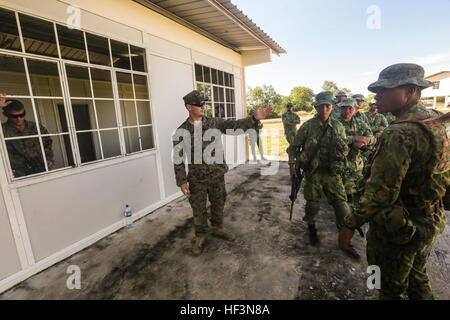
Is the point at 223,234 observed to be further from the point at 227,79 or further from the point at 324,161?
the point at 227,79

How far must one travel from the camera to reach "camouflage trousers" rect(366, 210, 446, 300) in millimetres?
1274

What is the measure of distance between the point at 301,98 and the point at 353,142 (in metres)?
38.6

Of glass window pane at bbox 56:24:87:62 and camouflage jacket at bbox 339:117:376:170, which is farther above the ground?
glass window pane at bbox 56:24:87:62

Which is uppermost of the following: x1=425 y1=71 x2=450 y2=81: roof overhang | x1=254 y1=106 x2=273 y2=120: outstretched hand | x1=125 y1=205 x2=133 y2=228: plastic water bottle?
x1=425 y1=71 x2=450 y2=81: roof overhang

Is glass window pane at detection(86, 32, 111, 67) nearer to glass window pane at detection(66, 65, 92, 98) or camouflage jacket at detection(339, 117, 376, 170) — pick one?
glass window pane at detection(66, 65, 92, 98)

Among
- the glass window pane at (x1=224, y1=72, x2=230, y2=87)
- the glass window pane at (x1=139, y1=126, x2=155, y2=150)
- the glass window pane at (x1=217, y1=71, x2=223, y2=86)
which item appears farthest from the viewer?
the glass window pane at (x1=224, y1=72, x2=230, y2=87)

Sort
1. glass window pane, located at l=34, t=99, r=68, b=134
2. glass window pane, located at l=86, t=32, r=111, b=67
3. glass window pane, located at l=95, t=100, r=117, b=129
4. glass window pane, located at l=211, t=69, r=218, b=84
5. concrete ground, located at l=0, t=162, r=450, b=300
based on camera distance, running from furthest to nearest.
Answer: glass window pane, located at l=95, t=100, r=117, b=129 → glass window pane, located at l=211, t=69, r=218, b=84 → glass window pane, located at l=34, t=99, r=68, b=134 → glass window pane, located at l=86, t=32, r=111, b=67 → concrete ground, located at l=0, t=162, r=450, b=300

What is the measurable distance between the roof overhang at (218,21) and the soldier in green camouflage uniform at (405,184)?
3356mm

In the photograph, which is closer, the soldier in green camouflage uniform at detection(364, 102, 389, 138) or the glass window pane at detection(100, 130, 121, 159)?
the soldier in green camouflage uniform at detection(364, 102, 389, 138)

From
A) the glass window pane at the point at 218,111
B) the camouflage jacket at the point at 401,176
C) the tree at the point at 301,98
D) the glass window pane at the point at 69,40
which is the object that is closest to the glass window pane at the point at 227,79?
the glass window pane at the point at 218,111

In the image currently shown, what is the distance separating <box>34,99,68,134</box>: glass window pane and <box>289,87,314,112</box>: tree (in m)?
34.1

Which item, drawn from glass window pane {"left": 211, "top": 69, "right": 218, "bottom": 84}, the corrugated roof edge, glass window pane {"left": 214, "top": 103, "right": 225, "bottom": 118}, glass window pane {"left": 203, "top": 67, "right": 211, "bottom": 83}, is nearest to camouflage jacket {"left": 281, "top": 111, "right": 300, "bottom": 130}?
the corrugated roof edge
